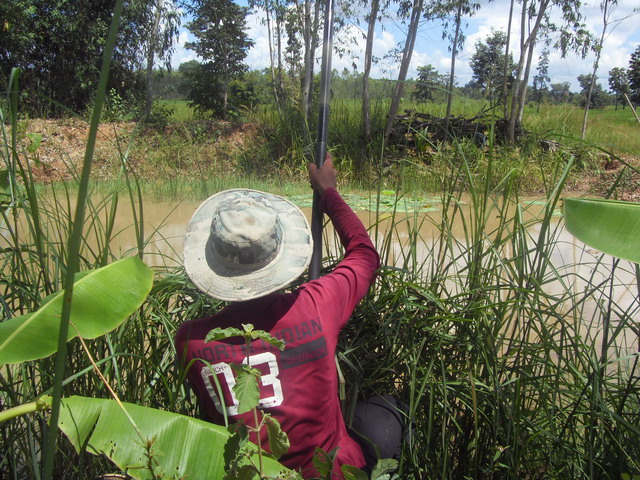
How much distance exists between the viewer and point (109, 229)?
4.79 ft

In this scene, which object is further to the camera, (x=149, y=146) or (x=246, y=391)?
(x=149, y=146)

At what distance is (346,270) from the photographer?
1.47 metres

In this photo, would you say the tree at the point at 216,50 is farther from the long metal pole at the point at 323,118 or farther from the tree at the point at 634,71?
the long metal pole at the point at 323,118

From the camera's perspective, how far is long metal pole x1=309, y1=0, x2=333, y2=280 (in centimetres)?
152

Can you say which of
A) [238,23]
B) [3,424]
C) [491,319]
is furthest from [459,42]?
[3,424]

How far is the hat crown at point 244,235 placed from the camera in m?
1.24

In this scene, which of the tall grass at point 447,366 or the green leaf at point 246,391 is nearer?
the green leaf at point 246,391

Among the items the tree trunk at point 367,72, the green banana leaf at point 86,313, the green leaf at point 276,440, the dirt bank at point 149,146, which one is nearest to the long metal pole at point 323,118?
the green banana leaf at point 86,313

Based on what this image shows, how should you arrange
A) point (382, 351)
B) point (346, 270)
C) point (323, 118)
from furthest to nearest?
point (382, 351) → point (323, 118) → point (346, 270)

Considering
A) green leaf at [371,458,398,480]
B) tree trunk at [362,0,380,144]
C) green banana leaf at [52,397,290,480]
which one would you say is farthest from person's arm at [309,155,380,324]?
tree trunk at [362,0,380,144]

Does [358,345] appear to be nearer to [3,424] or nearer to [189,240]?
[189,240]

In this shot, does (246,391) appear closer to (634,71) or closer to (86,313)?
(86,313)

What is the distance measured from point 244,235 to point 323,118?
54 cm

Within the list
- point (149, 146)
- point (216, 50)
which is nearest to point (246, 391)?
point (149, 146)
